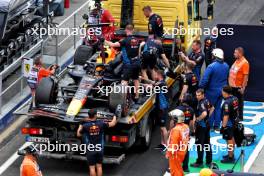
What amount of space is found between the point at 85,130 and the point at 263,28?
215 inches

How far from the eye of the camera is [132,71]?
769 inches

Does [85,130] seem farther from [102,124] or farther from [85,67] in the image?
[85,67]

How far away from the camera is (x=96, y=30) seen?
2200 cm

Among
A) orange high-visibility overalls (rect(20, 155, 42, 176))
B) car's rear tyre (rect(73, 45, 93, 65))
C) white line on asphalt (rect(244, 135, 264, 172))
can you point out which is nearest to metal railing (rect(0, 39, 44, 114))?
car's rear tyre (rect(73, 45, 93, 65))

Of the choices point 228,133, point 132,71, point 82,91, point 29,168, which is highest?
point 132,71

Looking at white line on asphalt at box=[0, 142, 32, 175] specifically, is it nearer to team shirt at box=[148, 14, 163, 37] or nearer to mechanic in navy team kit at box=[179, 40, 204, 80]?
team shirt at box=[148, 14, 163, 37]

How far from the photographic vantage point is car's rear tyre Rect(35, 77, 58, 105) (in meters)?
19.0

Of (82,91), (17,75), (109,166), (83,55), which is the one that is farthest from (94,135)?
(17,75)

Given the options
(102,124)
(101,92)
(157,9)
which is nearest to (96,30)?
(157,9)

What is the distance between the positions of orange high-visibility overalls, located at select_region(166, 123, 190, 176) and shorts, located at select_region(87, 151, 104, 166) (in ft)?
4.50

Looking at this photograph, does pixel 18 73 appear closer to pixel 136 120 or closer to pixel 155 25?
pixel 155 25

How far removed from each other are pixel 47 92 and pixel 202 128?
127 inches

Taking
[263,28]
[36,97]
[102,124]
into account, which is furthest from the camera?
[263,28]

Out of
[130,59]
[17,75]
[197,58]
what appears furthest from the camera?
[17,75]
